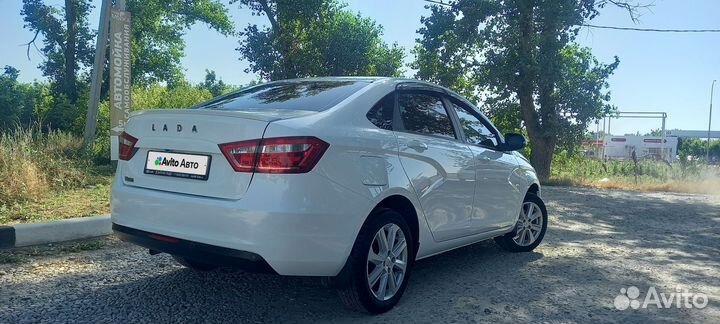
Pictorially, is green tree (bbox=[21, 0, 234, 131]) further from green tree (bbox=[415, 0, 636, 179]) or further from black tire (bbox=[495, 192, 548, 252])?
black tire (bbox=[495, 192, 548, 252])

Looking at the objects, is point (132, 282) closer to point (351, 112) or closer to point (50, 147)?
point (351, 112)

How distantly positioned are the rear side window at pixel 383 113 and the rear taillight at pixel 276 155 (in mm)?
720

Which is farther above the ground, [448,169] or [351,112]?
[351,112]

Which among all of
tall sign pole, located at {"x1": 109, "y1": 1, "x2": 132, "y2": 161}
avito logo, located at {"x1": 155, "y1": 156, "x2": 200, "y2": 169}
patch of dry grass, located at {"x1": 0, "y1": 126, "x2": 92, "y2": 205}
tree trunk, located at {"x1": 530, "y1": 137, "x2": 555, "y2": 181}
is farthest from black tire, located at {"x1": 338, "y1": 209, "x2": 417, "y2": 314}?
tree trunk, located at {"x1": 530, "y1": 137, "x2": 555, "y2": 181}

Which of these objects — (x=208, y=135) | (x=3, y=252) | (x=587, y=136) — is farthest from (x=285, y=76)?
(x=208, y=135)

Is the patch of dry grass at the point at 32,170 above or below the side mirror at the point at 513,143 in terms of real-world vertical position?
below

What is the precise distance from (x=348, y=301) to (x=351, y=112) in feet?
4.01

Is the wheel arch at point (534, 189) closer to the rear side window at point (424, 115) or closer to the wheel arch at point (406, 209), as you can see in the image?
the rear side window at point (424, 115)

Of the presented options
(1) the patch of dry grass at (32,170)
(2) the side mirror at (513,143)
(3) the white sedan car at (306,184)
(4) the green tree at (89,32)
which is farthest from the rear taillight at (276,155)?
(4) the green tree at (89,32)

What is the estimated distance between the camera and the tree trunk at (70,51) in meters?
28.6

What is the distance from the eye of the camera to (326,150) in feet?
9.93

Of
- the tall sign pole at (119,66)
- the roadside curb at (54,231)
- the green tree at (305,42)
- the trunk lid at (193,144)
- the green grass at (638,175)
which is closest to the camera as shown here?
the trunk lid at (193,144)

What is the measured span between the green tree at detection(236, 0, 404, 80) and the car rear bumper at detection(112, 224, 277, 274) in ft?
58.1

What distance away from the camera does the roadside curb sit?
475 centimetres
